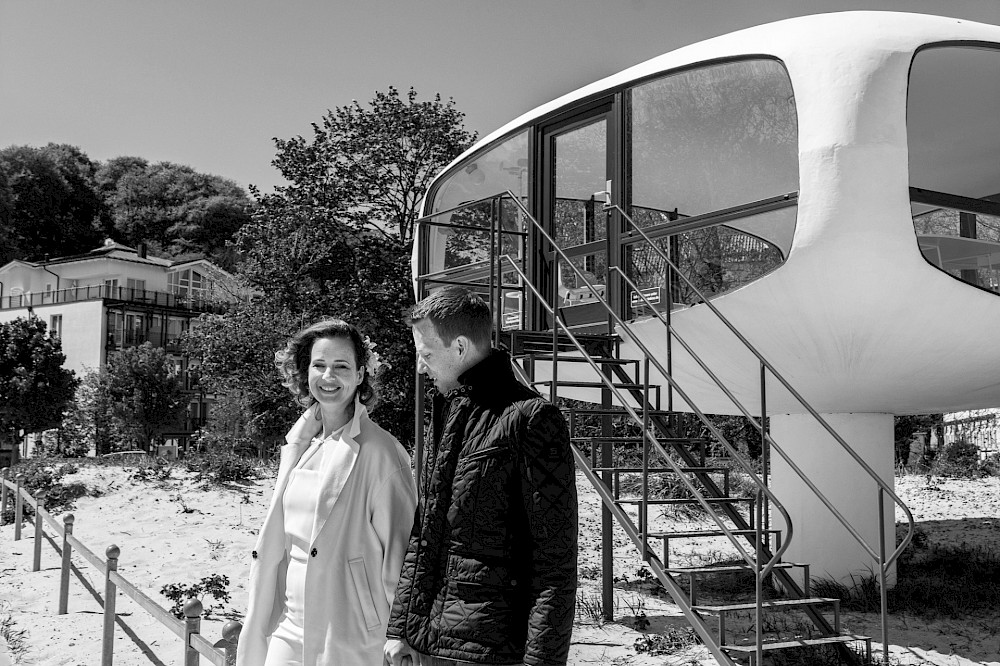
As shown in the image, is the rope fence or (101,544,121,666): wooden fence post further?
(101,544,121,666): wooden fence post

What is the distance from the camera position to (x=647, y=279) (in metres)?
8.73

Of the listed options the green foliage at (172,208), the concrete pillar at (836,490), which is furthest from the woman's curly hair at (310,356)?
the green foliage at (172,208)

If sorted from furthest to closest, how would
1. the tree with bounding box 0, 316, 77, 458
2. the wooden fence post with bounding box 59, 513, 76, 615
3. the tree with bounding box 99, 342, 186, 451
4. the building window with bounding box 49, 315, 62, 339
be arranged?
the building window with bounding box 49, 315, 62, 339 → the tree with bounding box 99, 342, 186, 451 → the tree with bounding box 0, 316, 77, 458 → the wooden fence post with bounding box 59, 513, 76, 615

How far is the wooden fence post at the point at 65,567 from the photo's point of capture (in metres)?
8.70

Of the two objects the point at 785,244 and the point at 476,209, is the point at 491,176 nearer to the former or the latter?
the point at 476,209

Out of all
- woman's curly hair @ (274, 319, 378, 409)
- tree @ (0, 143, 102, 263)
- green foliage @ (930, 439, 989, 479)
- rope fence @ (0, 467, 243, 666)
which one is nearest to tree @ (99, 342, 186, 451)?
rope fence @ (0, 467, 243, 666)

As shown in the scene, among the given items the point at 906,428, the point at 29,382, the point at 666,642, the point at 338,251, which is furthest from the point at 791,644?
the point at 29,382

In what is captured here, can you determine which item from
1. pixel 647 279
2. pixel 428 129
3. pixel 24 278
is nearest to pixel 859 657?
pixel 647 279

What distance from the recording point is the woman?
3244 millimetres

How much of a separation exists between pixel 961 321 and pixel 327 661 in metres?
5.98

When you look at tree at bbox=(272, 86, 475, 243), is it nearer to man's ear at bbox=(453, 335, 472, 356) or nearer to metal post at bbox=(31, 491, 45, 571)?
metal post at bbox=(31, 491, 45, 571)

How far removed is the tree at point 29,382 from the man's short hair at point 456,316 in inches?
1309

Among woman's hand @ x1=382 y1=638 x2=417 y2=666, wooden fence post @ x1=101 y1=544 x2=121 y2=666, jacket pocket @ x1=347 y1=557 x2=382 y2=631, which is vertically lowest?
wooden fence post @ x1=101 y1=544 x2=121 y2=666

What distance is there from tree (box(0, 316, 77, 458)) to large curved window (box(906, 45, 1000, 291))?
30.2m
